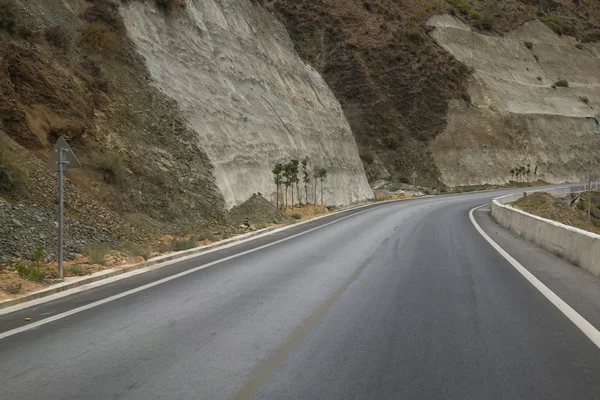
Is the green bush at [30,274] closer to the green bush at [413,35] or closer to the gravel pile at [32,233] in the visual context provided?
the gravel pile at [32,233]

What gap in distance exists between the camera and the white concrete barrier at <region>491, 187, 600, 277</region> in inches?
408

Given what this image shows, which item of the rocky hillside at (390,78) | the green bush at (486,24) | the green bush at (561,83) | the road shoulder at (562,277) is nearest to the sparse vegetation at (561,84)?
the green bush at (561,83)

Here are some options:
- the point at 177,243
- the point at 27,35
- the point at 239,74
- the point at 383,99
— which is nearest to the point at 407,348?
the point at 177,243

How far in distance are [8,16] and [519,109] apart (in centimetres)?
7401

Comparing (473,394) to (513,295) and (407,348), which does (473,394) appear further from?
(513,295)

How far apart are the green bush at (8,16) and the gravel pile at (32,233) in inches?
339

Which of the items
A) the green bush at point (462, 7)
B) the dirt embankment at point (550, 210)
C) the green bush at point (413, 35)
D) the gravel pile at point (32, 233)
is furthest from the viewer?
the green bush at point (462, 7)

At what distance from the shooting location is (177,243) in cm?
1448

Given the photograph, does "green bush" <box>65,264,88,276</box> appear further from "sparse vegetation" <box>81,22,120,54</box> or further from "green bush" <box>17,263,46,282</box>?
"sparse vegetation" <box>81,22,120,54</box>

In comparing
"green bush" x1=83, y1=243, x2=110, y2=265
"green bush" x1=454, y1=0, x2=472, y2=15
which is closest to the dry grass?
"green bush" x1=83, y1=243, x2=110, y2=265

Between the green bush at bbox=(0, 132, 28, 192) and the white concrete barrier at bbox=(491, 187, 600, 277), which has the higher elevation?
the green bush at bbox=(0, 132, 28, 192)

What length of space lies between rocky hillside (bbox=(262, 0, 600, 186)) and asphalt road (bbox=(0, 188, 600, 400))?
57.3 meters

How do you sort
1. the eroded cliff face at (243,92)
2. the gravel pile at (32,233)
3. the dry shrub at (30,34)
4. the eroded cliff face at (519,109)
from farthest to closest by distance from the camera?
the eroded cliff face at (519,109) → the eroded cliff face at (243,92) → the dry shrub at (30,34) → the gravel pile at (32,233)

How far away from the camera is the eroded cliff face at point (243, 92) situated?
87.0 ft
